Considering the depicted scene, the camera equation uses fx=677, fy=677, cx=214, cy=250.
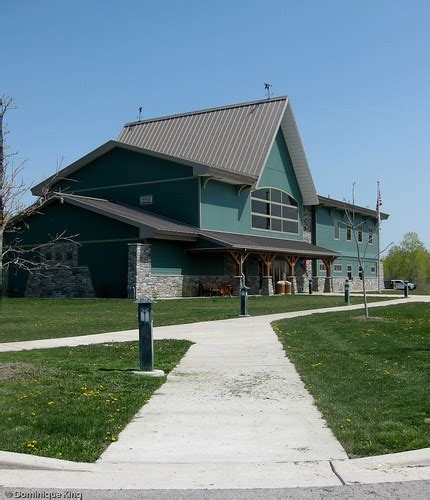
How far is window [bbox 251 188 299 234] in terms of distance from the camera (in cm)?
4397

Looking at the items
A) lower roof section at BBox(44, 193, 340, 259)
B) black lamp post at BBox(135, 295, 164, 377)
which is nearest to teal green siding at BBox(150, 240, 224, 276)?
lower roof section at BBox(44, 193, 340, 259)

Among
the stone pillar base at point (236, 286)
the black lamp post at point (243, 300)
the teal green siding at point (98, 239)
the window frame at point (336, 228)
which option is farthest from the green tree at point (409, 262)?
the black lamp post at point (243, 300)

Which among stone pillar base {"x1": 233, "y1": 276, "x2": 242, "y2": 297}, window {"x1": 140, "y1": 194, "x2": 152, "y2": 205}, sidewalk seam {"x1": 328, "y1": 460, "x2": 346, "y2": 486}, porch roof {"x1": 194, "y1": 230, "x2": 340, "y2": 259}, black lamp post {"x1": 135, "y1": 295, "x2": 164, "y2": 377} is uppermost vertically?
window {"x1": 140, "y1": 194, "x2": 152, "y2": 205}

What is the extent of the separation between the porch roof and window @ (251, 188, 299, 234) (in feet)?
3.23

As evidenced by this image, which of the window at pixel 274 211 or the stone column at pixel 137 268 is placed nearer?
the stone column at pixel 137 268

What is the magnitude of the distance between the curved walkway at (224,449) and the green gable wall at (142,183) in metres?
28.4

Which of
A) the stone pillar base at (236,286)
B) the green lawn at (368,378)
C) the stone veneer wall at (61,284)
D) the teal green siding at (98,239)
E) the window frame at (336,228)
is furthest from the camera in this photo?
the window frame at (336,228)

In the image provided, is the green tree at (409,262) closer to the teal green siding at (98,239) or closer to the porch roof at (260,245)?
the porch roof at (260,245)

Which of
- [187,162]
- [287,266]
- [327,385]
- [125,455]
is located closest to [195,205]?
[187,162]

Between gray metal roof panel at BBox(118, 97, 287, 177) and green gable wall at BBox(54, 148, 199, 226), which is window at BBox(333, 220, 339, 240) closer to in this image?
gray metal roof panel at BBox(118, 97, 287, 177)

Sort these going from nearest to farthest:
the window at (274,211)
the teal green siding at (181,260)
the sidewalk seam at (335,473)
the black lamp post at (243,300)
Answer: the sidewalk seam at (335,473) < the black lamp post at (243,300) < the teal green siding at (181,260) < the window at (274,211)

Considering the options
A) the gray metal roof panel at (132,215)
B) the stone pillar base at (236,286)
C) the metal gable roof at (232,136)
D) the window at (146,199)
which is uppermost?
the metal gable roof at (232,136)

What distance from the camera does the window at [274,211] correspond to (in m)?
44.0

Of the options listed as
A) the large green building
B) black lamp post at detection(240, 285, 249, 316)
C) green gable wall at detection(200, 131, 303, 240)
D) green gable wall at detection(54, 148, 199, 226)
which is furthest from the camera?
green gable wall at detection(200, 131, 303, 240)
